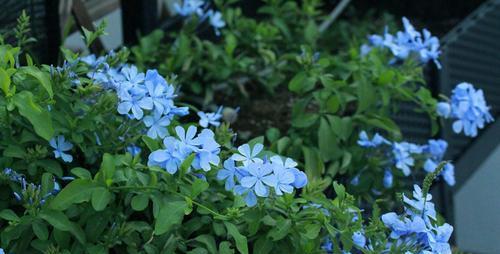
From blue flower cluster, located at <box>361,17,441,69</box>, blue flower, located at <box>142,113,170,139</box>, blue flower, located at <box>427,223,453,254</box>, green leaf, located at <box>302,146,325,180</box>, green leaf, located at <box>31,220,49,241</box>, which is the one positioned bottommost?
green leaf, located at <box>302,146,325,180</box>

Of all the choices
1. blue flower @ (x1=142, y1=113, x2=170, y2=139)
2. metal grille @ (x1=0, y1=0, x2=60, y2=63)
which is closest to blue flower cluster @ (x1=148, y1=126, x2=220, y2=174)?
blue flower @ (x1=142, y1=113, x2=170, y2=139)

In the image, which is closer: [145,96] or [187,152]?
[187,152]

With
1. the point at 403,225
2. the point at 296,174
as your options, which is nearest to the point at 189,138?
the point at 296,174

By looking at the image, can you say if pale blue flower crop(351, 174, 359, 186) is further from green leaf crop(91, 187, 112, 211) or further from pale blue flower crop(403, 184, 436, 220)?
green leaf crop(91, 187, 112, 211)

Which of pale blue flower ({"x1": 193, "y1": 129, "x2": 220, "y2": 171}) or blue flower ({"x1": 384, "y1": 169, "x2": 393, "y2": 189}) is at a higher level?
pale blue flower ({"x1": 193, "y1": 129, "x2": 220, "y2": 171})

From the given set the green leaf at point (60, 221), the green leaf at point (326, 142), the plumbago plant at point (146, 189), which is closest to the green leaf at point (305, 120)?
the green leaf at point (326, 142)

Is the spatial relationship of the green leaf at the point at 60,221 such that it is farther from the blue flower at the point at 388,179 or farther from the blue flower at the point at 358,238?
the blue flower at the point at 388,179

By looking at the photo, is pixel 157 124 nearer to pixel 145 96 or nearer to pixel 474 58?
pixel 145 96
